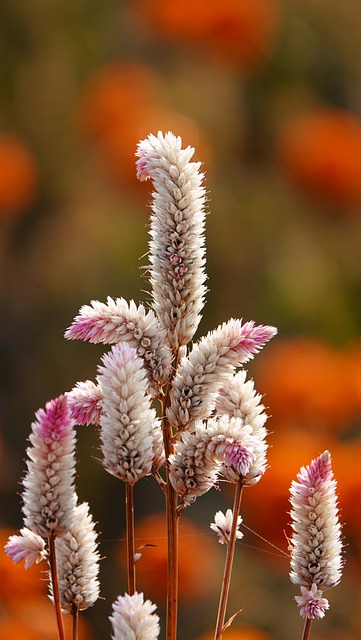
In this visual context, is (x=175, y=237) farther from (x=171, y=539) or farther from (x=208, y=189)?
(x=208, y=189)

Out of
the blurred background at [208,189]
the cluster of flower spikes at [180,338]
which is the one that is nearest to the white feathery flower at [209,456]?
the cluster of flower spikes at [180,338]

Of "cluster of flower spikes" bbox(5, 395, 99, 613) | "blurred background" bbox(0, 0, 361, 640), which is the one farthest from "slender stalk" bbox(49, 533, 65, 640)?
"blurred background" bbox(0, 0, 361, 640)

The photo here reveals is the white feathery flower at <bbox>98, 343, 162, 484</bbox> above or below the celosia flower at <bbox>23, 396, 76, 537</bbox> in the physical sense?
above

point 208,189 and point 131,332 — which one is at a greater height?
point 208,189

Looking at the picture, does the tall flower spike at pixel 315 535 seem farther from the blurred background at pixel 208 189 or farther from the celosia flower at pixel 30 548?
the blurred background at pixel 208 189

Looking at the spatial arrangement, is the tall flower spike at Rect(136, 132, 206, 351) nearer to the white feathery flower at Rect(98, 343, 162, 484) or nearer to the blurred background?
the white feathery flower at Rect(98, 343, 162, 484)

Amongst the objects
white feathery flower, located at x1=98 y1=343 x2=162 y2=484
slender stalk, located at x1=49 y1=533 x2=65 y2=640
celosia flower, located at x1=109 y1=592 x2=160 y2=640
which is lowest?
celosia flower, located at x1=109 y1=592 x2=160 y2=640

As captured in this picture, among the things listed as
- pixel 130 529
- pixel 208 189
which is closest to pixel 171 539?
pixel 130 529
